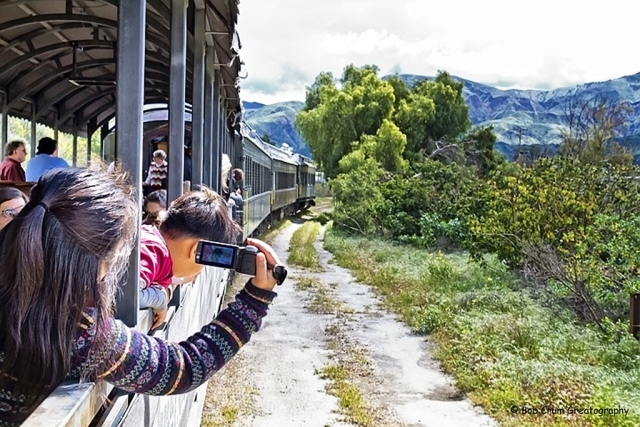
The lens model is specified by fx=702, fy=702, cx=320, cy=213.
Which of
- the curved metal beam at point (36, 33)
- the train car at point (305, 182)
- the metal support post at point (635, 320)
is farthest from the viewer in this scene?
the train car at point (305, 182)

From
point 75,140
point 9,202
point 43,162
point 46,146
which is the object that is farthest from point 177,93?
point 75,140

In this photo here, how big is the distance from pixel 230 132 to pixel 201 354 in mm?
10503

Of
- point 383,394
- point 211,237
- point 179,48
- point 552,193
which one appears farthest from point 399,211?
point 211,237

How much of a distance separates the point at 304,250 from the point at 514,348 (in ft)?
36.7

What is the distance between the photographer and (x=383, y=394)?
21.1 ft

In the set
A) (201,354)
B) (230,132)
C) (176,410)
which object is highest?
(230,132)

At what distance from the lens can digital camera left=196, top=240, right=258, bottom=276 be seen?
1.80 meters

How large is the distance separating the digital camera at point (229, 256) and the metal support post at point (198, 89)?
114 inches

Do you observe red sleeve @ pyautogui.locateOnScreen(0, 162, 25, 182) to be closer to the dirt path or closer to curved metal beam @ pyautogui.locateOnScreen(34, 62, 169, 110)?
curved metal beam @ pyautogui.locateOnScreen(34, 62, 169, 110)

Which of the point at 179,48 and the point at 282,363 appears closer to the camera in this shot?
the point at 179,48

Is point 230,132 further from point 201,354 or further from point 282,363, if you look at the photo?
point 201,354

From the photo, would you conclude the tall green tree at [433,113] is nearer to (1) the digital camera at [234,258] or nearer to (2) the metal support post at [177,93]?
(2) the metal support post at [177,93]

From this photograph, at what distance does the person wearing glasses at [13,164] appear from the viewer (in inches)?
218

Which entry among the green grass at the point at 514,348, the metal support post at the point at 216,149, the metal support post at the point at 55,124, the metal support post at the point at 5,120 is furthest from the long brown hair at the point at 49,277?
the metal support post at the point at 55,124
